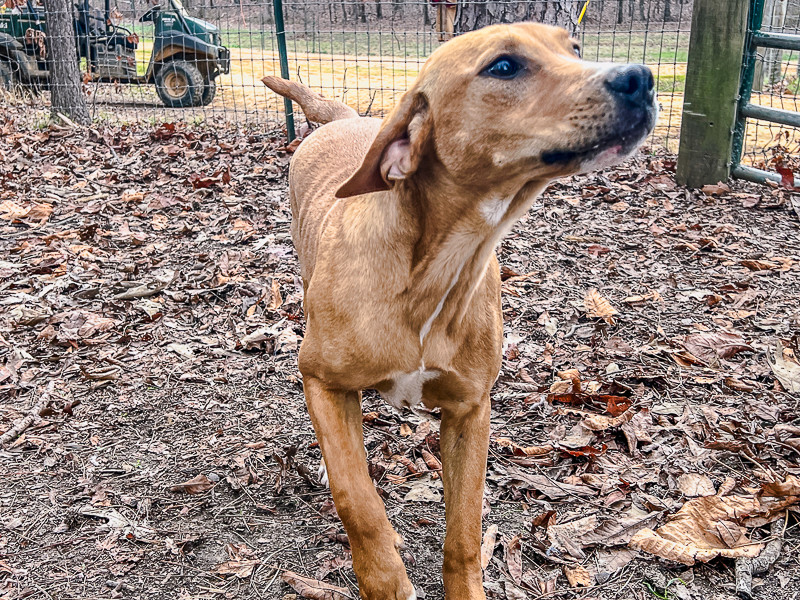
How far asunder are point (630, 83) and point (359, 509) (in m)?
1.55

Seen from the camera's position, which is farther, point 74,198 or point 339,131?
point 74,198

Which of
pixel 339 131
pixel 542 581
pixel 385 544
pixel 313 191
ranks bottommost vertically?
pixel 542 581

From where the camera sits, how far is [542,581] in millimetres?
2820

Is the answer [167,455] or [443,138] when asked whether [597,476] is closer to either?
[443,138]

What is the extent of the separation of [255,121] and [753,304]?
7.35 meters

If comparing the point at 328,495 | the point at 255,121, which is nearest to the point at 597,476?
the point at 328,495

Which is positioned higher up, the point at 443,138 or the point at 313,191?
the point at 443,138

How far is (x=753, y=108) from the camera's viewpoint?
6.77 meters

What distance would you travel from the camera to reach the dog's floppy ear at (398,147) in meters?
2.45

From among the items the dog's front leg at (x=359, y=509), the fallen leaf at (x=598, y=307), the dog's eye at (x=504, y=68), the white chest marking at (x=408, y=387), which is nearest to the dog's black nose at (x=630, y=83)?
the dog's eye at (x=504, y=68)

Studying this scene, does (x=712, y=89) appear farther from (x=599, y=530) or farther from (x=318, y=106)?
(x=599, y=530)

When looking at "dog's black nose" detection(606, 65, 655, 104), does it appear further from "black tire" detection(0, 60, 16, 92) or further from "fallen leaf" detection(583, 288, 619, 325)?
"black tire" detection(0, 60, 16, 92)

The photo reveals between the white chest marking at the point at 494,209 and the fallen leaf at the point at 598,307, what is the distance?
2418mm

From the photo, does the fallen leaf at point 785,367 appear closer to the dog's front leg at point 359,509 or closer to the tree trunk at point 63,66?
the dog's front leg at point 359,509
